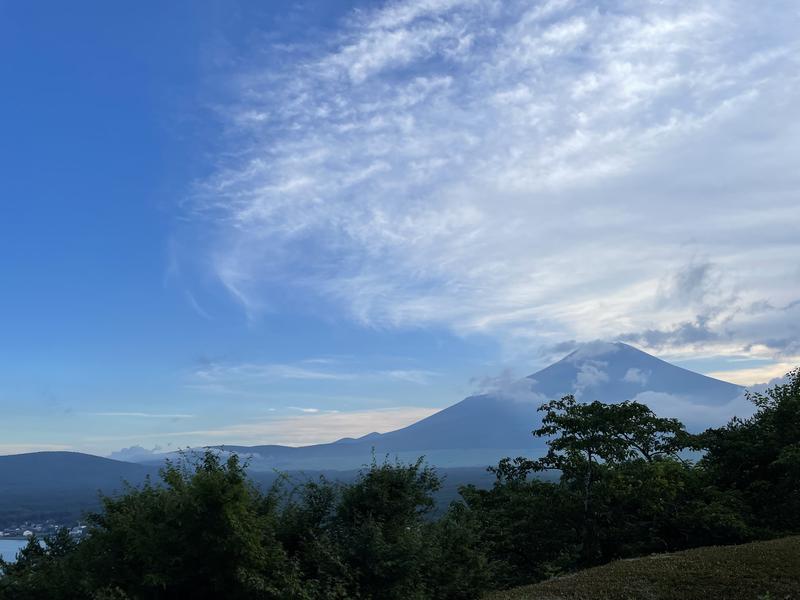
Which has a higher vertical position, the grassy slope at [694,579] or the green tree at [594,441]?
the green tree at [594,441]

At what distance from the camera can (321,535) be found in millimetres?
16906

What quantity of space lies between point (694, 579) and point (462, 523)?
26.4 feet

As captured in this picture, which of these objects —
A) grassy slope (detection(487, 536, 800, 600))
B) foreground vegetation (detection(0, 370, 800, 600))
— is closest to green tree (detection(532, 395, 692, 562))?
foreground vegetation (detection(0, 370, 800, 600))

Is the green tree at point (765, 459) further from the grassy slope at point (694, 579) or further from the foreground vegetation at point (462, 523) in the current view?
the grassy slope at point (694, 579)

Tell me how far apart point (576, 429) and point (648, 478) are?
3.45 m

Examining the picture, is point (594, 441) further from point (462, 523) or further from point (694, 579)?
point (694, 579)

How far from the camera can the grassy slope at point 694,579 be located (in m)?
11.6

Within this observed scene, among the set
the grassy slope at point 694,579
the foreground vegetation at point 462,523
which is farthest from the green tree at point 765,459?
the grassy slope at point 694,579

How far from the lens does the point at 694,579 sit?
12.4 meters

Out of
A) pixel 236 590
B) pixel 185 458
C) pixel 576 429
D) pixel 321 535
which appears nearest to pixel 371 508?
pixel 321 535

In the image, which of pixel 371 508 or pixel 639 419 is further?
pixel 639 419

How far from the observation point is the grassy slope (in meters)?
11.6

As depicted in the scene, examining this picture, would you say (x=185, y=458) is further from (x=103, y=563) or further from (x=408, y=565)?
(x=408, y=565)

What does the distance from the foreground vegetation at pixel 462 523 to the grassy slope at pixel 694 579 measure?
0.26ft
